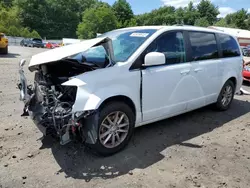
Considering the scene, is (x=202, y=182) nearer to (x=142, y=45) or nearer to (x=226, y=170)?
(x=226, y=170)

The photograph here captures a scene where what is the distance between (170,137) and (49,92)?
7.22 ft

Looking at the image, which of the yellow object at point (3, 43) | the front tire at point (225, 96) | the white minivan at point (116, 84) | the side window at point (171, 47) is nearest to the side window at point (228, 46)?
the front tire at point (225, 96)

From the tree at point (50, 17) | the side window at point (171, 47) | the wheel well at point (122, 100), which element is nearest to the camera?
the wheel well at point (122, 100)

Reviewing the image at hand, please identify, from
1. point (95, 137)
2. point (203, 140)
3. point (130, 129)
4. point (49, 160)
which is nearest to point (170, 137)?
point (203, 140)

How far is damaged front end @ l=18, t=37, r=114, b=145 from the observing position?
336cm

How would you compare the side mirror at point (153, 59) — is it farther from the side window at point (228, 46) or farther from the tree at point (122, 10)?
the tree at point (122, 10)

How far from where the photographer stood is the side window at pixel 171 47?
4234 millimetres

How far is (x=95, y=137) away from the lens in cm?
339

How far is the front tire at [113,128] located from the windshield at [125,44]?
2.53 ft

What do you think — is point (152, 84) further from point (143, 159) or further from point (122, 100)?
point (143, 159)

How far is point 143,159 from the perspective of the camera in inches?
147

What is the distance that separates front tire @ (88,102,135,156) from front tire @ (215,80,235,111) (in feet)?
9.36

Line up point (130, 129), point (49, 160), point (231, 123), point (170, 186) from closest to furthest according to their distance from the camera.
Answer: point (170, 186) < point (49, 160) < point (130, 129) < point (231, 123)

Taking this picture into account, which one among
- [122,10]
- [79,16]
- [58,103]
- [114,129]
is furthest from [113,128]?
[79,16]
